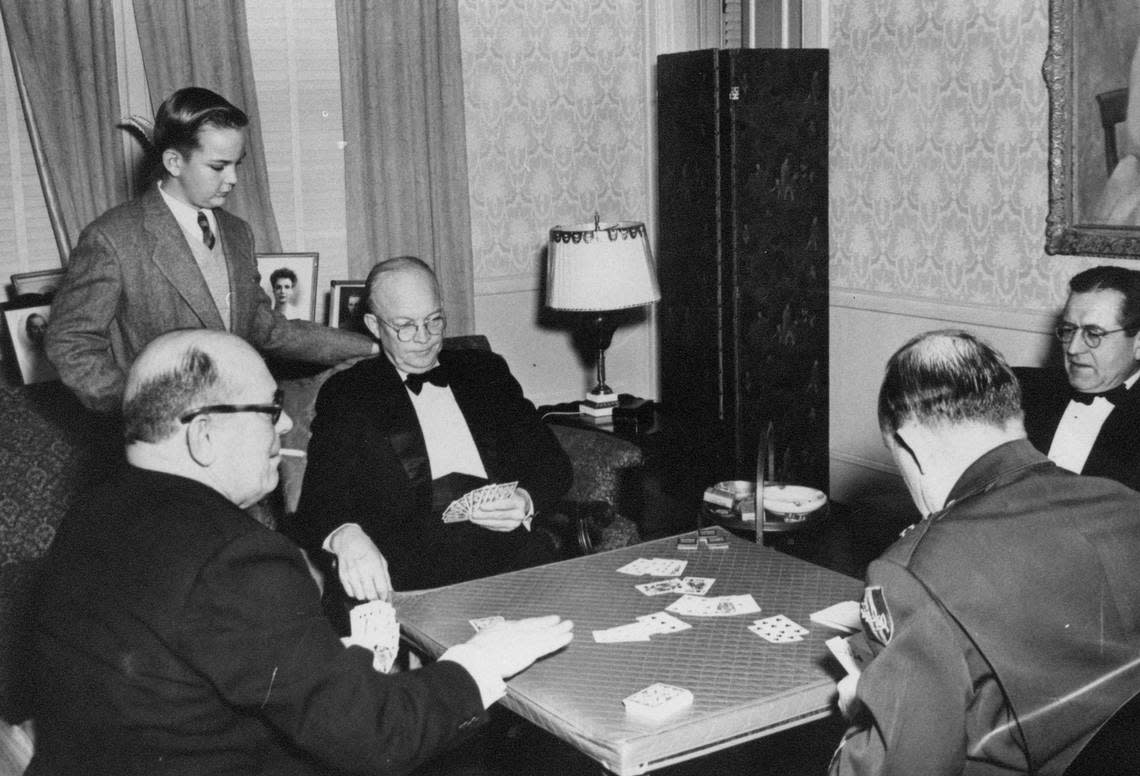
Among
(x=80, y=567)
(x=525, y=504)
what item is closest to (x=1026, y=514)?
(x=80, y=567)

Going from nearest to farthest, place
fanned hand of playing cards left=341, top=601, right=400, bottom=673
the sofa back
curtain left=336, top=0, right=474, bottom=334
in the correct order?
fanned hand of playing cards left=341, top=601, right=400, bottom=673 < the sofa back < curtain left=336, top=0, right=474, bottom=334

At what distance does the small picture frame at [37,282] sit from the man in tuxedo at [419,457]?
1595mm

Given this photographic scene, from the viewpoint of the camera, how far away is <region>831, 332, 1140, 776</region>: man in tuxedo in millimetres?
1689

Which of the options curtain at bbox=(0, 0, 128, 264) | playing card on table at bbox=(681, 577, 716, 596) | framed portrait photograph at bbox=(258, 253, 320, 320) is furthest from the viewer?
framed portrait photograph at bbox=(258, 253, 320, 320)

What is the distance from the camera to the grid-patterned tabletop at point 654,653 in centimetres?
212

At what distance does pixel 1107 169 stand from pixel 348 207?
3177 mm

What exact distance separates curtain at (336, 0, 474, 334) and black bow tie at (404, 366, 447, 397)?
1.80 metres

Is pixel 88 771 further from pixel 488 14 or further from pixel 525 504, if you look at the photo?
pixel 488 14

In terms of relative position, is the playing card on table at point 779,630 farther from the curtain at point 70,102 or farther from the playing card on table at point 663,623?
the curtain at point 70,102

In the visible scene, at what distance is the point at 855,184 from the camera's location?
5641mm

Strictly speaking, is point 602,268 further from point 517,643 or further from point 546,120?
point 517,643

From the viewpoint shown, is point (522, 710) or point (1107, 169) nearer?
point (522, 710)

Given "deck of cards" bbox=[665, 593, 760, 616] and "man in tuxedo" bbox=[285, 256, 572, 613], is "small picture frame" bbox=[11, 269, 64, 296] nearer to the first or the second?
"man in tuxedo" bbox=[285, 256, 572, 613]

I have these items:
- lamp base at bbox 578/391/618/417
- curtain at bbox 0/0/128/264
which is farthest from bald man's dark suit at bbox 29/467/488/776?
lamp base at bbox 578/391/618/417
